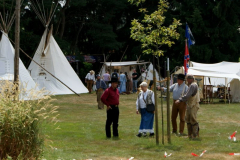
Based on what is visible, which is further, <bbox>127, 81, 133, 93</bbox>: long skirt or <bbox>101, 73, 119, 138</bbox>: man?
<bbox>127, 81, 133, 93</bbox>: long skirt

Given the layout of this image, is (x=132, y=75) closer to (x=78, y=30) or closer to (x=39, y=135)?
(x=78, y=30)

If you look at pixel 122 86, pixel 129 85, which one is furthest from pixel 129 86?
pixel 122 86

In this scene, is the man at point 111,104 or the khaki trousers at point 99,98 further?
the khaki trousers at point 99,98

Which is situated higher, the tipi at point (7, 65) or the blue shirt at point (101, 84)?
the tipi at point (7, 65)

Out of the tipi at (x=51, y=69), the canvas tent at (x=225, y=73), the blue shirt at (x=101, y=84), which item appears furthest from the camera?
the tipi at (x=51, y=69)

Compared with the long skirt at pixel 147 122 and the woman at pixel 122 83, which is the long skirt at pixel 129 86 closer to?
the woman at pixel 122 83

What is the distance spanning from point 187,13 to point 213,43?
3.44 metres

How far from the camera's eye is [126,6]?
42688mm

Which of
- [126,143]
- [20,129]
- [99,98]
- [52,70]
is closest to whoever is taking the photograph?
[20,129]

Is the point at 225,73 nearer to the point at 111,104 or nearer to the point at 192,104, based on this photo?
the point at 192,104

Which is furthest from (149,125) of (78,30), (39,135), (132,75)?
(78,30)

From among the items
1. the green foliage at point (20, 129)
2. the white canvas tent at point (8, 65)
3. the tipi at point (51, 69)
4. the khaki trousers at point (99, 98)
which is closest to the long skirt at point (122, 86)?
the tipi at point (51, 69)

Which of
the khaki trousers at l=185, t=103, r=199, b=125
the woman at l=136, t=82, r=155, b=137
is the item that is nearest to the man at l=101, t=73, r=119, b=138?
the woman at l=136, t=82, r=155, b=137

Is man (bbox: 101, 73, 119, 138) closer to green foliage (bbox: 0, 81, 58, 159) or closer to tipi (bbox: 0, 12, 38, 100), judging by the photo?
green foliage (bbox: 0, 81, 58, 159)
